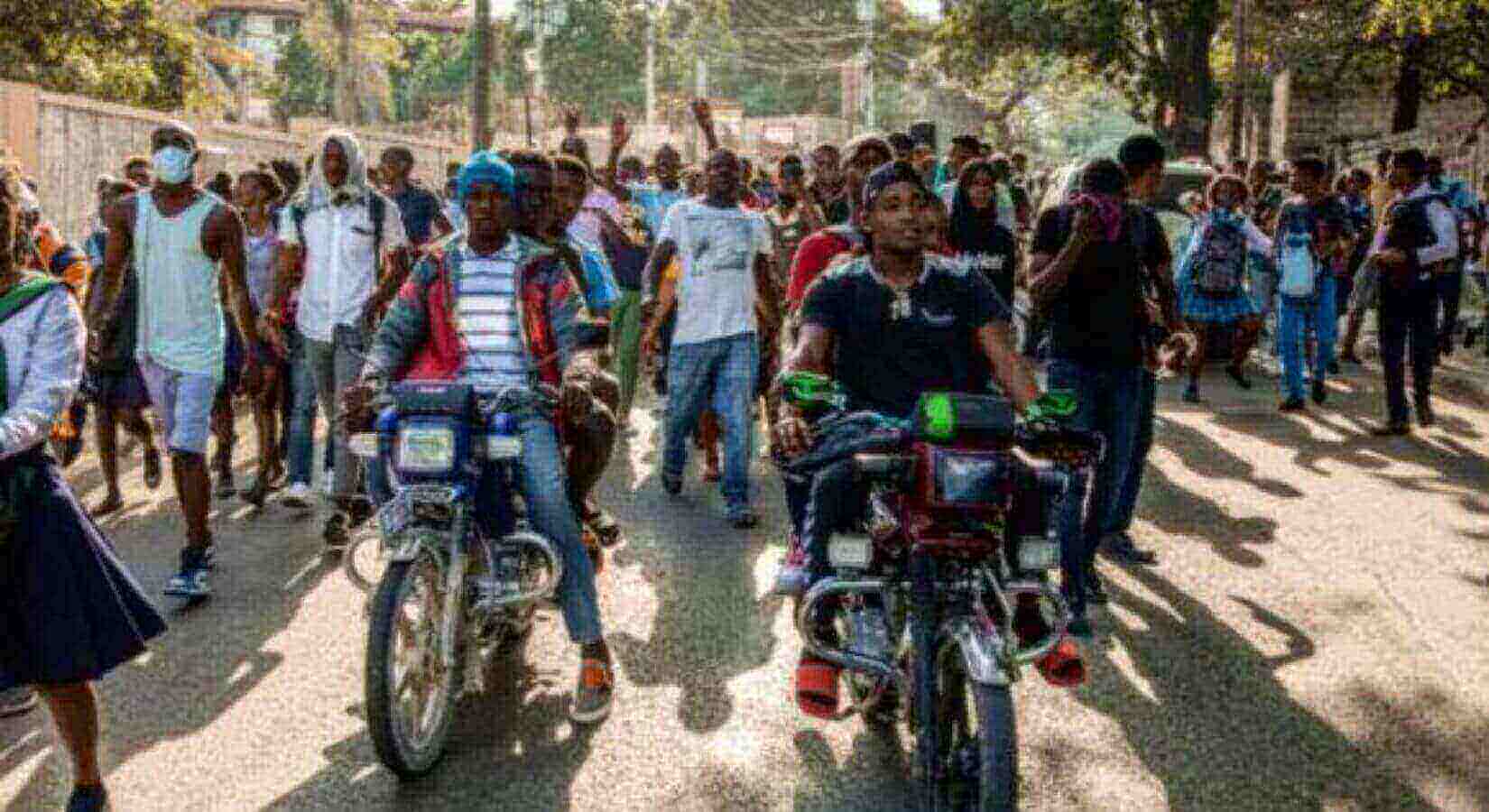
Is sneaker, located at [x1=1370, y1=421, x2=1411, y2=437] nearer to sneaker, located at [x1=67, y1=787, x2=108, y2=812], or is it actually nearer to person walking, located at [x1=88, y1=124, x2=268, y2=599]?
person walking, located at [x1=88, y1=124, x2=268, y2=599]

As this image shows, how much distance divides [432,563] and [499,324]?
96 centimetres

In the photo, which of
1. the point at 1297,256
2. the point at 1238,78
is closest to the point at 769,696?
the point at 1297,256

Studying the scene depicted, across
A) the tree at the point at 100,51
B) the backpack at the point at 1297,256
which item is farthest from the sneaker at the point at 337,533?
the tree at the point at 100,51

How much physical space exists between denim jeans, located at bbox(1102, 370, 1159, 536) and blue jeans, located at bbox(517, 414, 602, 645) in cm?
236

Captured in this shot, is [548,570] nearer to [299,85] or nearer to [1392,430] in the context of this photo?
[1392,430]

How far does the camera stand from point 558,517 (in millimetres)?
4891

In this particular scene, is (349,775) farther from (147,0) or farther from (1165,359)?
(147,0)

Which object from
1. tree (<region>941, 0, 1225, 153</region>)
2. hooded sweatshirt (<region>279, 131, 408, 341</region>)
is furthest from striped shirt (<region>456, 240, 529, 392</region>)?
tree (<region>941, 0, 1225, 153</region>)

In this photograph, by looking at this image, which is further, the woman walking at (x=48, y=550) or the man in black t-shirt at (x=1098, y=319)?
the man in black t-shirt at (x=1098, y=319)

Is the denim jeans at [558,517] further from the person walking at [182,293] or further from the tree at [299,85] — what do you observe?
the tree at [299,85]

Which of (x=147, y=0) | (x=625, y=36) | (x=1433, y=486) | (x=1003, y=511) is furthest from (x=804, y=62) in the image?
(x=1003, y=511)

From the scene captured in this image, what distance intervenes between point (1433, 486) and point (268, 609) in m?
6.72

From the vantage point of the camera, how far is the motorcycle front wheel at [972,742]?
11.2 ft

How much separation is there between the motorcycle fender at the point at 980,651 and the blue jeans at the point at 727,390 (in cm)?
444
